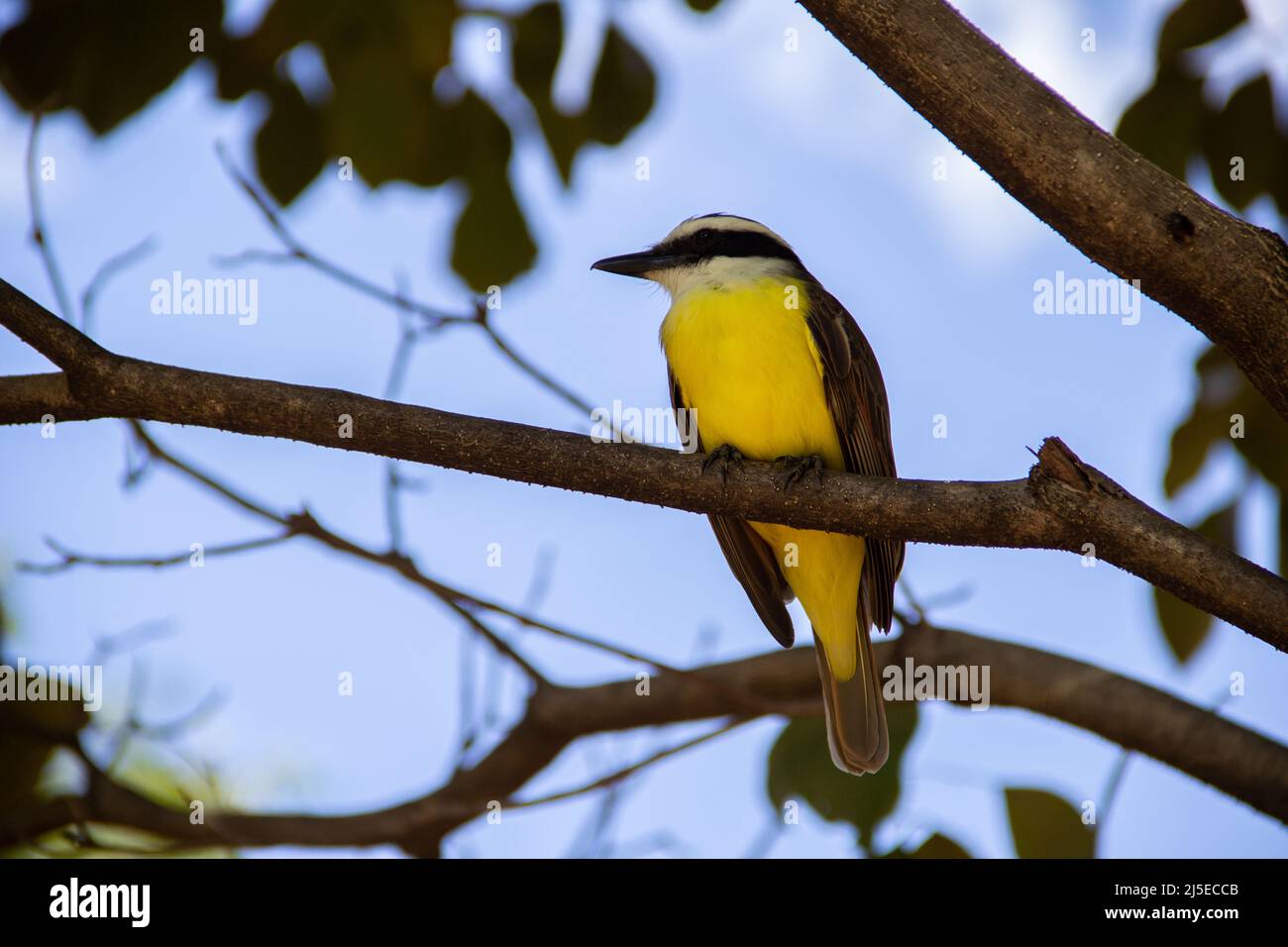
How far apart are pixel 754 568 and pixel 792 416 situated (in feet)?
2.13

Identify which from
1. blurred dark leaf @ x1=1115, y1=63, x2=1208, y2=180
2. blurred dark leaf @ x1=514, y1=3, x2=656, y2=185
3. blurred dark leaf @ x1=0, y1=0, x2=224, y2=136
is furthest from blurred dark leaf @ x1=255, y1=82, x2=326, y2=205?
blurred dark leaf @ x1=1115, y1=63, x2=1208, y2=180

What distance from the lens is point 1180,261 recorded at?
264cm

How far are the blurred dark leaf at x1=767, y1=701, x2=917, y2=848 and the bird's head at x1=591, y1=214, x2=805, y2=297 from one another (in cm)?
151

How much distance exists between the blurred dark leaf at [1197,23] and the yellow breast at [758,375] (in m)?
1.26

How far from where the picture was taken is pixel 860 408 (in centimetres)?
418

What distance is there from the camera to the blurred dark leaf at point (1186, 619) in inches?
154

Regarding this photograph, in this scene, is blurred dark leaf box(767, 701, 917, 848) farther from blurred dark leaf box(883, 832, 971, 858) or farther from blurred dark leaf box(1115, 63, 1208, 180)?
blurred dark leaf box(1115, 63, 1208, 180)

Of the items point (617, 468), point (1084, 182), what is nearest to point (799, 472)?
point (617, 468)

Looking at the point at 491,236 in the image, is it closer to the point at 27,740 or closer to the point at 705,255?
the point at 705,255

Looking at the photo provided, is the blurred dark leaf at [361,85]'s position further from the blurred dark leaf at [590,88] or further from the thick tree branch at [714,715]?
the thick tree branch at [714,715]

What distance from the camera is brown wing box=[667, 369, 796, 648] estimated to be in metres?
4.44

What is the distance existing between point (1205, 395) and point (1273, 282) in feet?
4.69
